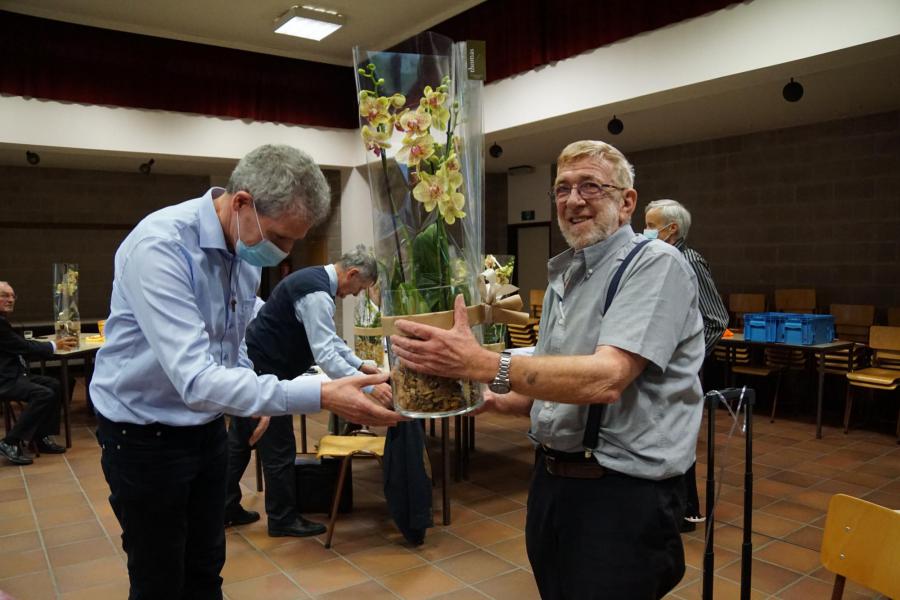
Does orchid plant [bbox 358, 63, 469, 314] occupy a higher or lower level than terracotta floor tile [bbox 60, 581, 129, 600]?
higher

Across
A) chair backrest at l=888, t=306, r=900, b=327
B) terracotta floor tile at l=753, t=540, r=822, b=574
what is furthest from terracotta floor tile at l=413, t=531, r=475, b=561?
chair backrest at l=888, t=306, r=900, b=327

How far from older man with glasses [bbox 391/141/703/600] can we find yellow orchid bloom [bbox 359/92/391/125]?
0.39 meters

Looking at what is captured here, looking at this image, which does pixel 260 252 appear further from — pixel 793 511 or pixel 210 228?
pixel 793 511

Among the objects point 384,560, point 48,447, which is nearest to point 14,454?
point 48,447

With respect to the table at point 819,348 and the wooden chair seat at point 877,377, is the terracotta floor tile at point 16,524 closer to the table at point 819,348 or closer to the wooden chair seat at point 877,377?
the table at point 819,348

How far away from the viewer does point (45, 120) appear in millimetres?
6301

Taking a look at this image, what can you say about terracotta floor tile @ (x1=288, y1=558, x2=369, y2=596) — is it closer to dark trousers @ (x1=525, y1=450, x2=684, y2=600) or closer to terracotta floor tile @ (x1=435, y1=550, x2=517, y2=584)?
terracotta floor tile @ (x1=435, y1=550, x2=517, y2=584)

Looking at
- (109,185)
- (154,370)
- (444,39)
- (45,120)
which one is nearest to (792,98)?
(444,39)

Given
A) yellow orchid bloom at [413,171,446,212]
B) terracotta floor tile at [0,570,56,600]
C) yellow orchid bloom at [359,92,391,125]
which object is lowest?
terracotta floor tile at [0,570,56,600]

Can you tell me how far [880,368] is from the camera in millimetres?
5836

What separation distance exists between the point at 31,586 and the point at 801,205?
25.1ft

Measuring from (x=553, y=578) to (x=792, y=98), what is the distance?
522 centimetres

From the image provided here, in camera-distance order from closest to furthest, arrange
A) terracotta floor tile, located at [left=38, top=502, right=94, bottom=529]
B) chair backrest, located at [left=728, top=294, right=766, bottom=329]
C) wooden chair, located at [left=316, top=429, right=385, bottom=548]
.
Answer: wooden chair, located at [left=316, top=429, right=385, bottom=548] → terracotta floor tile, located at [left=38, top=502, right=94, bottom=529] → chair backrest, located at [left=728, top=294, right=766, bottom=329]

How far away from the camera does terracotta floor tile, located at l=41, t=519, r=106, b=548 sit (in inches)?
139
